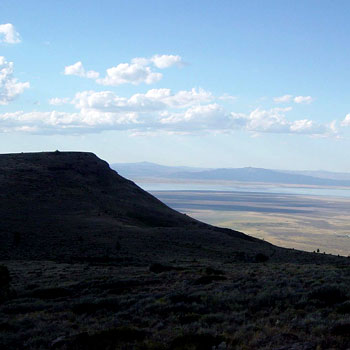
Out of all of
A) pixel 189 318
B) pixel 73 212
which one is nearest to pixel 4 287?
pixel 189 318

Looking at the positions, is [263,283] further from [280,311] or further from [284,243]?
[284,243]

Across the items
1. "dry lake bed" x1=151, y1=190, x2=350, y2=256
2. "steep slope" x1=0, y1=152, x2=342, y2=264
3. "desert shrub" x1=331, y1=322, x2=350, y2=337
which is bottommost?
"dry lake bed" x1=151, y1=190, x2=350, y2=256

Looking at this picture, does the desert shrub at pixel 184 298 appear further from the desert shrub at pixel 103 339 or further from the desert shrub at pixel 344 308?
the desert shrub at pixel 344 308

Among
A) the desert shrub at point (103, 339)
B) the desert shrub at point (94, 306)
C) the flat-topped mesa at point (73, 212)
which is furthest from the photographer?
the flat-topped mesa at point (73, 212)

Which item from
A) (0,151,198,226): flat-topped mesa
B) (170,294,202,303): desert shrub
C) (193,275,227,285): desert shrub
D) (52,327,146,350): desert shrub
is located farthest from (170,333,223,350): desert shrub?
(0,151,198,226): flat-topped mesa

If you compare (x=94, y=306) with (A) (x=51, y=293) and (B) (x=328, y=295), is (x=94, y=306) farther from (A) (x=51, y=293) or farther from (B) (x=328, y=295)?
(B) (x=328, y=295)

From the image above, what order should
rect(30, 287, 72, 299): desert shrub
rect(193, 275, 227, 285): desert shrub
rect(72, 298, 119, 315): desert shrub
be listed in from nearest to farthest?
rect(72, 298, 119, 315): desert shrub, rect(30, 287, 72, 299): desert shrub, rect(193, 275, 227, 285): desert shrub

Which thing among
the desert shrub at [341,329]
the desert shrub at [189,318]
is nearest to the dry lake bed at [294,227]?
the desert shrub at [189,318]

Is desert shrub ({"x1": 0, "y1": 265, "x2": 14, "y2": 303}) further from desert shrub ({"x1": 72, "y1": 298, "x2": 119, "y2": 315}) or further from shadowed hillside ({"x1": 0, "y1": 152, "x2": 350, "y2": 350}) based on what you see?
desert shrub ({"x1": 72, "y1": 298, "x2": 119, "y2": 315})

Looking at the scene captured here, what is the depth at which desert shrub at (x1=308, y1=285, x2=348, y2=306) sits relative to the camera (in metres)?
13.3

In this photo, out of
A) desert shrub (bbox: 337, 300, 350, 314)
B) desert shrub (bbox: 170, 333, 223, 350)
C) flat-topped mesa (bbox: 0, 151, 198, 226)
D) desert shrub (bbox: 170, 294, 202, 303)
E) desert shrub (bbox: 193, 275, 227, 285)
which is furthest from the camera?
flat-topped mesa (bbox: 0, 151, 198, 226)

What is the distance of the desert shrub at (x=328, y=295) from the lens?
13.3 meters

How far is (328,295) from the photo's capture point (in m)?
13.8

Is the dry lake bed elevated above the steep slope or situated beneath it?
situated beneath
